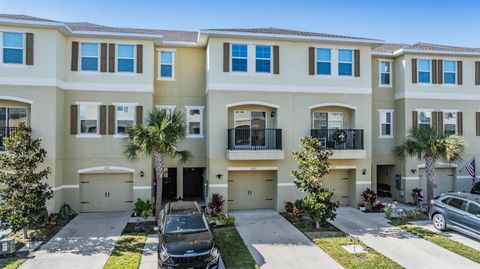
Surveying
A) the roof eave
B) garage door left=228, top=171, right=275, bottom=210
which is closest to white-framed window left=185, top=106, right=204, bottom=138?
garage door left=228, top=171, right=275, bottom=210

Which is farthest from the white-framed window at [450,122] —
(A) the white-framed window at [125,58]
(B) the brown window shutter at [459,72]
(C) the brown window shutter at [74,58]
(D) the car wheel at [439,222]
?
(C) the brown window shutter at [74,58]

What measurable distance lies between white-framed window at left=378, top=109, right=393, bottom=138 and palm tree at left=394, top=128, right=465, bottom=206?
6.84ft

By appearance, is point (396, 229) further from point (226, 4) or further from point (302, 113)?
point (226, 4)

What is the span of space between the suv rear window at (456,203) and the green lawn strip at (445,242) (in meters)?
1.29

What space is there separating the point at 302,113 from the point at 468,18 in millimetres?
7887

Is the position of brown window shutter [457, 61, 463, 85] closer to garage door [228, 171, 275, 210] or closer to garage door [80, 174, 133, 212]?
garage door [228, 171, 275, 210]

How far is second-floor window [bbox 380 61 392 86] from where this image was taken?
61.9 feet

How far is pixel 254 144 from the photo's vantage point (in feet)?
52.5

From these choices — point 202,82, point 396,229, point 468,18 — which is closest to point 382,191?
point 396,229

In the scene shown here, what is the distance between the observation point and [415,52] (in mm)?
17906

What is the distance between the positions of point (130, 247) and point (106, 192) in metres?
5.99

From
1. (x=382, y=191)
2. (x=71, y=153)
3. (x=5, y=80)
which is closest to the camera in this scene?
(x=5, y=80)

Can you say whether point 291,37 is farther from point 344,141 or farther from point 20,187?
point 20,187

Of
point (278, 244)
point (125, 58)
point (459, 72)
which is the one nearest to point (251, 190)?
point (278, 244)
